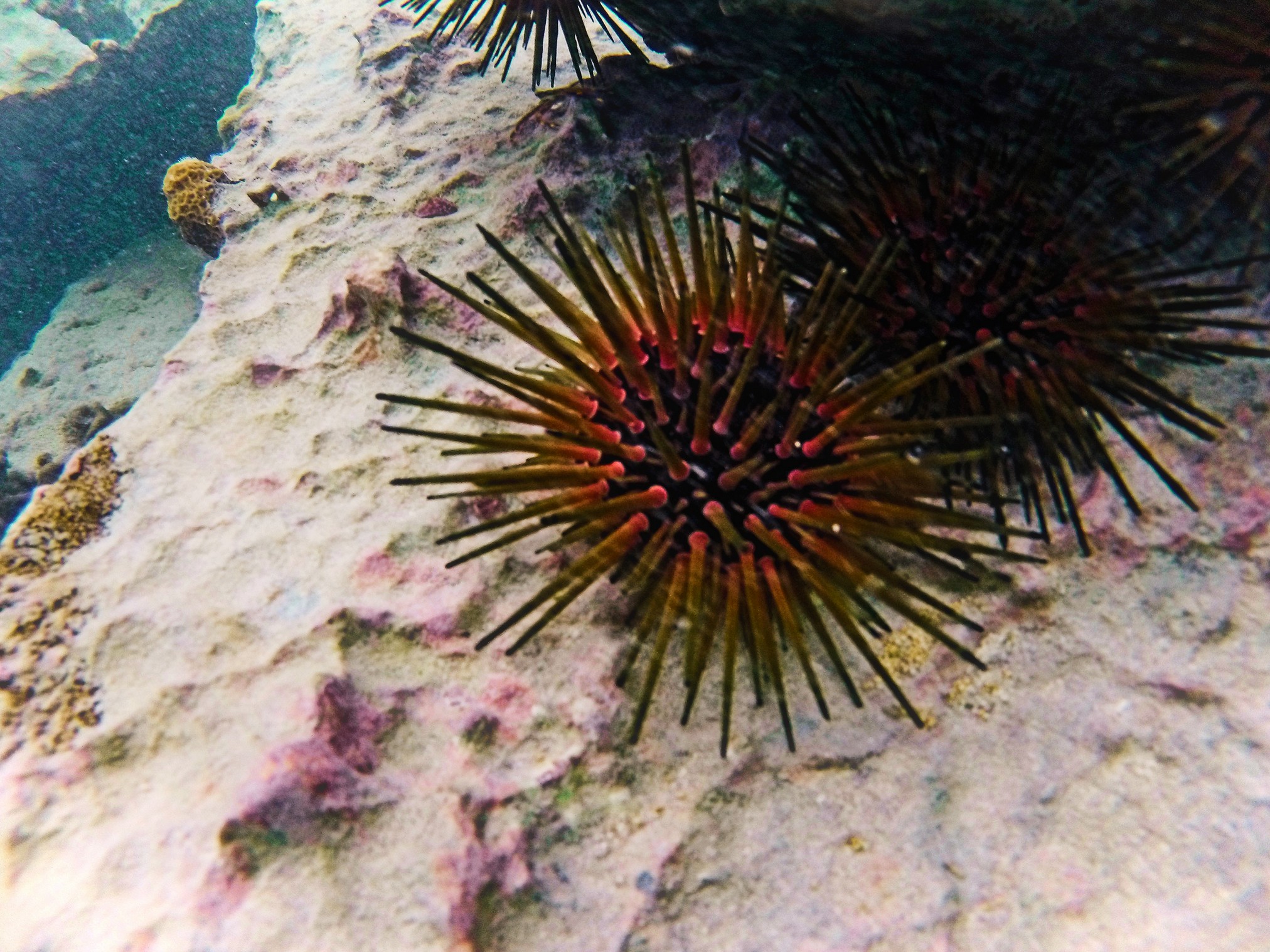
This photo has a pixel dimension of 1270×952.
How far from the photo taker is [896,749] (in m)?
2.30

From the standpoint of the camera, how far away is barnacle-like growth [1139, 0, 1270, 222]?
2.18 meters

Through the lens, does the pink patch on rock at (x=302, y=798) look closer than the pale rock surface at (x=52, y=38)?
Yes

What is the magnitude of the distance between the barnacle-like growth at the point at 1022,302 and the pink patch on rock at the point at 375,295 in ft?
5.45

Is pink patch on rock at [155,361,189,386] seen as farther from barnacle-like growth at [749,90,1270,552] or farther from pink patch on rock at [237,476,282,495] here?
barnacle-like growth at [749,90,1270,552]

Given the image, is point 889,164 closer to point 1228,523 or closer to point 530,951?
point 1228,523

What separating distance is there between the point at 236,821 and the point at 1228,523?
3.10 m

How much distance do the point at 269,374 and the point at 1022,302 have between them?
9.68 ft

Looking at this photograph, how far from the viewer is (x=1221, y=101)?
229 cm

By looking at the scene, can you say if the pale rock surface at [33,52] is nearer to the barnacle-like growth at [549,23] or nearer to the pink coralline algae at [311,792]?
the barnacle-like growth at [549,23]

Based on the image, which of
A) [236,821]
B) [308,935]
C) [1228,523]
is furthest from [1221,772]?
[236,821]

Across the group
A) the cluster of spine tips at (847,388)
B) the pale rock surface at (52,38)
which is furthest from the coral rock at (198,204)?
the pale rock surface at (52,38)

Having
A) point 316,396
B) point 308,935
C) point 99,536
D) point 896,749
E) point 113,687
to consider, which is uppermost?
point 316,396

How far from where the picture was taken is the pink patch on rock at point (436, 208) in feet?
12.8

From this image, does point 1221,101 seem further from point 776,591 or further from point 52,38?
point 52,38
